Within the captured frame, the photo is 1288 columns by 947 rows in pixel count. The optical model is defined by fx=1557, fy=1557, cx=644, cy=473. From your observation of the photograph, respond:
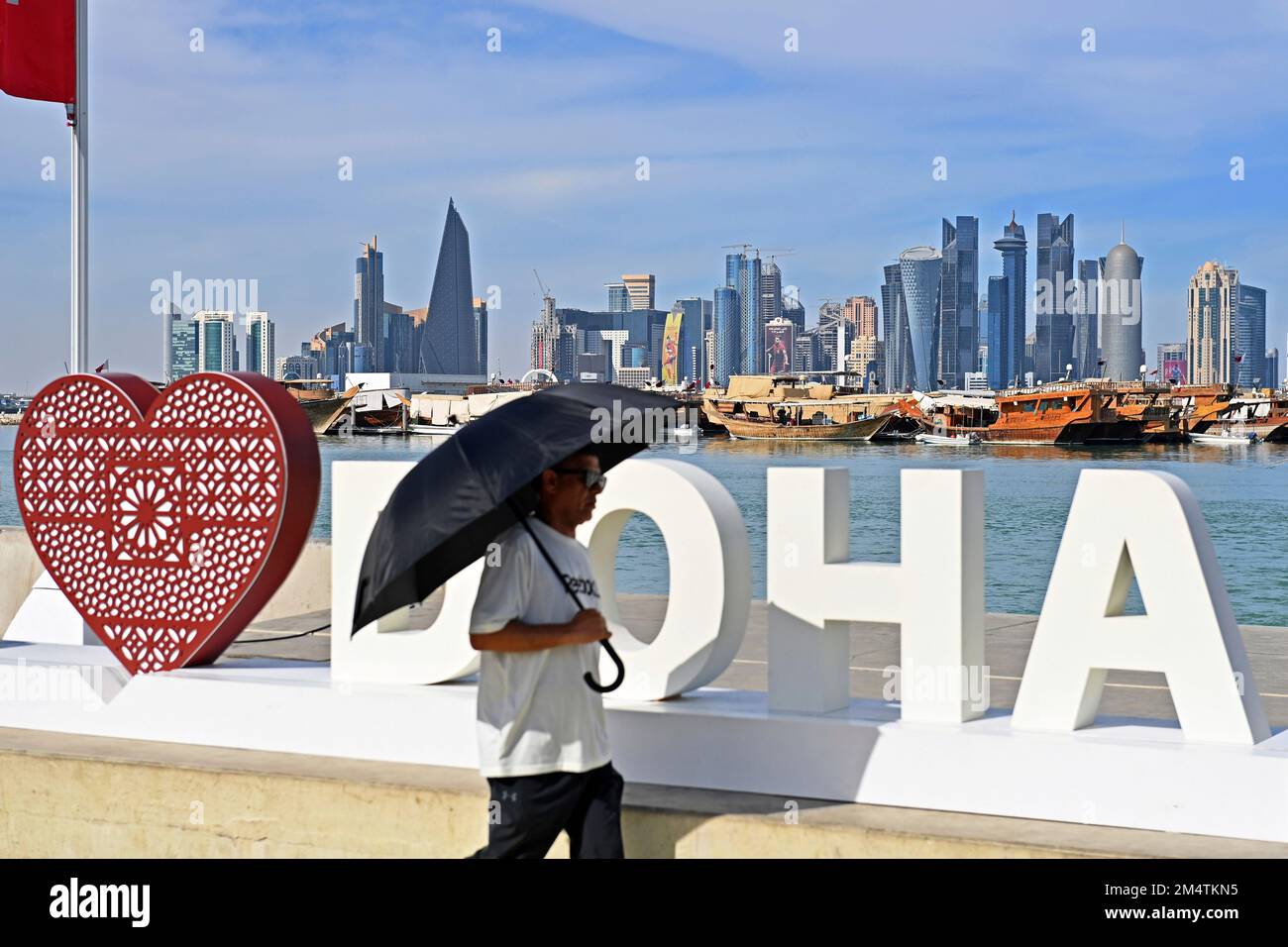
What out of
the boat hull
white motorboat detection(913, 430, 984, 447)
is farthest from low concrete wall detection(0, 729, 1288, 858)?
the boat hull

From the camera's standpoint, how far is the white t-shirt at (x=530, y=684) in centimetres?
496

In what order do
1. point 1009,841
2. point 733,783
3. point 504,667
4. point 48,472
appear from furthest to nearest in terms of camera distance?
point 48,472 < point 733,783 < point 1009,841 < point 504,667

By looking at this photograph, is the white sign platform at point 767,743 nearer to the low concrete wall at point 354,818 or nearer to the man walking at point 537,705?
the low concrete wall at point 354,818

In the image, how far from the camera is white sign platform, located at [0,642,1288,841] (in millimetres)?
5539

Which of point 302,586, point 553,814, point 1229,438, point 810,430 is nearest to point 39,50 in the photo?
point 302,586

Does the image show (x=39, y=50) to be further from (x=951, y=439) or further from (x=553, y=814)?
(x=951, y=439)

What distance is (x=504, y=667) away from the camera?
4996 millimetres

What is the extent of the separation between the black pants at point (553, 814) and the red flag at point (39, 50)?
696cm

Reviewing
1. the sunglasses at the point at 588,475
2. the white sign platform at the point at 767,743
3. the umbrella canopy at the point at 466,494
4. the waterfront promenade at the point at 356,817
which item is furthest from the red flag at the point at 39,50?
the sunglasses at the point at 588,475

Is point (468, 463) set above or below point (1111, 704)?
above

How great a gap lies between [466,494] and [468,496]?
2 centimetres
